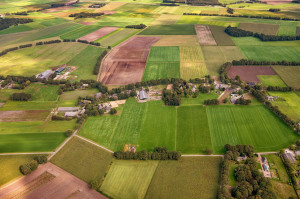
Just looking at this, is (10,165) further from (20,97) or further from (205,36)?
(205,36)

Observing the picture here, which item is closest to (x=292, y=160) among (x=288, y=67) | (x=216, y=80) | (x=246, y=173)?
(x=246, y=173)

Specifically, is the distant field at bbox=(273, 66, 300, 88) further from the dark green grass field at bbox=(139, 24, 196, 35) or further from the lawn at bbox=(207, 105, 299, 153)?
the dark green grass field at bbox=(139, 24, 196, 35)

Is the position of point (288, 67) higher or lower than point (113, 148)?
higher

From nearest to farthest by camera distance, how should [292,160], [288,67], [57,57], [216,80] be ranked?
[292,160]
[216,80]
[288,67]
[57,57]

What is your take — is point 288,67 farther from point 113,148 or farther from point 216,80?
point 113,148

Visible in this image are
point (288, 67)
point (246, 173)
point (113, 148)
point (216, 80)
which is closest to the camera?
point (246, 173)

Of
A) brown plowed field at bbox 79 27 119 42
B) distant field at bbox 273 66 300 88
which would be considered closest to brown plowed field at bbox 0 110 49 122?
brown plowed field at bbox 79 27 119 42

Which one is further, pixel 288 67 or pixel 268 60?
pixel 268 60

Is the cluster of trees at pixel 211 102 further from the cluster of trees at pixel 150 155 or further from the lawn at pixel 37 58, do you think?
the lawn at pixel 37 58

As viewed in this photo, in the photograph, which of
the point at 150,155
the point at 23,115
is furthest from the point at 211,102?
the point at 23,115
